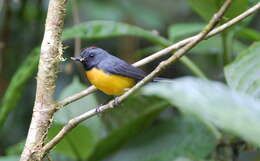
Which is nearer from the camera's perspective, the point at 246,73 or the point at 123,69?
the point at 246,73

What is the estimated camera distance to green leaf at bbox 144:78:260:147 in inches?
30.7

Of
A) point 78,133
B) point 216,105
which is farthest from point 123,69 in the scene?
point 216,105

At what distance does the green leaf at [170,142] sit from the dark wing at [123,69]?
0.54 m

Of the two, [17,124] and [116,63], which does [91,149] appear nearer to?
[116,63]

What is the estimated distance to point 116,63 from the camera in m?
2.80

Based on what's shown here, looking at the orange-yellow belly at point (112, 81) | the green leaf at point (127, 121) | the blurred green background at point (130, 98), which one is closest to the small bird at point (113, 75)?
the orange-yellow belly at point (112, 81)

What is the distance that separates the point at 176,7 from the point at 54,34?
3.49 metres

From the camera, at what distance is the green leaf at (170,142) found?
2.89 meters

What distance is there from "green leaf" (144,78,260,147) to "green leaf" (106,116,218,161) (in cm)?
199

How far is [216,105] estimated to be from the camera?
2.64ft

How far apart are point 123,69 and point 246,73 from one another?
873 millimetres

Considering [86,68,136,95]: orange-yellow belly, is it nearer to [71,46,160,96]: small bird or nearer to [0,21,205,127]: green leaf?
[71,46,160,96]: small bird

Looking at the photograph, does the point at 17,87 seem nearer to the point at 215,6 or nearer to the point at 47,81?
the point at 47,81

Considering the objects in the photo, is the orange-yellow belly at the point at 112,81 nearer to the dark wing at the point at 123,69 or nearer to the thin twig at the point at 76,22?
the dark wing at the point at 123,69
